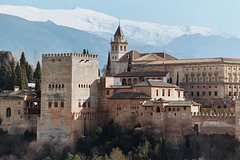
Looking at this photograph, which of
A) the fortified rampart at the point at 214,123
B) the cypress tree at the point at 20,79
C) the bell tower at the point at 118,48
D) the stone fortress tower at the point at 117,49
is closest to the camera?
the fortified rampart at the point at 214,123

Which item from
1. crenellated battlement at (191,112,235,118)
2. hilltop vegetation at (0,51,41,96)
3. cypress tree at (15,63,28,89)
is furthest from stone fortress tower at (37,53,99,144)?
crenellated battlement at (191,112,235,118)

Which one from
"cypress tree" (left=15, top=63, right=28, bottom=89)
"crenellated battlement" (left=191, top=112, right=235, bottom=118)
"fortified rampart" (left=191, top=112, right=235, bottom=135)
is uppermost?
"cypress tree" (left=15, top=63, right=28, bottom=89)

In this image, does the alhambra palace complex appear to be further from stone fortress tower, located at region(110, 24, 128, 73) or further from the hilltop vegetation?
stone fortress tower, located at region(110, 24, 128, 73)

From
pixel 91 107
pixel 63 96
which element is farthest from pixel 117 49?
pixel 63 96

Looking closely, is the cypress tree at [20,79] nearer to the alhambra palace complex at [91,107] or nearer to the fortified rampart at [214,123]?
the alhambra palace complex at [91,107]

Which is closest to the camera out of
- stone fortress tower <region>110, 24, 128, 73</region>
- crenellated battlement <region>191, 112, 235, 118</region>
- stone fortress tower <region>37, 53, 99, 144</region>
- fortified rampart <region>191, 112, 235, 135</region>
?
fortified rampart <region>191, 112, 235, 135</region>

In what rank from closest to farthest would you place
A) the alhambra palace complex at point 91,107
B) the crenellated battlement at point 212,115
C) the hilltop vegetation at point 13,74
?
the crenellated battlement at point 212,115
the alhambra palace complex at point 91,107
the hilltop vegetation at point 13,74

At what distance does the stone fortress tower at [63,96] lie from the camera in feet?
219

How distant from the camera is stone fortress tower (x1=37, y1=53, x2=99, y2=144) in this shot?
219 ft

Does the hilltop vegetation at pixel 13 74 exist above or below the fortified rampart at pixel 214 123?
above

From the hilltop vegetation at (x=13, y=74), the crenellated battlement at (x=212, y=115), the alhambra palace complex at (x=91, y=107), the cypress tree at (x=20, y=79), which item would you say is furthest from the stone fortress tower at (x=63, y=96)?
the crenellated battlement at (x=212, y=115)

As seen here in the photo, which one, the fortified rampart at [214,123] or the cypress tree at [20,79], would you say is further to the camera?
the cypress tree at [20,79]

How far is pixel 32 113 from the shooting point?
234 ft

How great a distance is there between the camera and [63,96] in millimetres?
66875
